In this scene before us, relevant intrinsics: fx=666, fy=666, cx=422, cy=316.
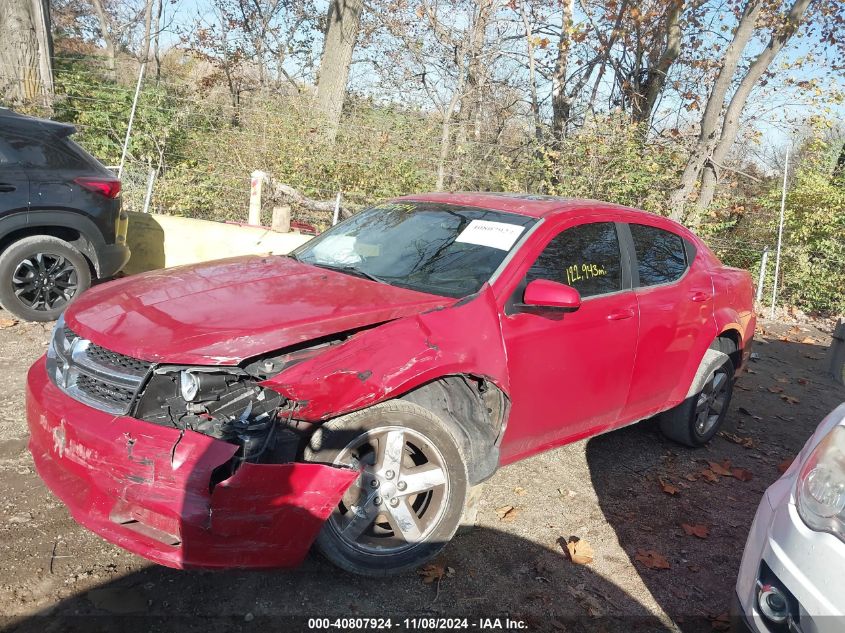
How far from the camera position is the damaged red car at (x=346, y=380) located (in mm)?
2461

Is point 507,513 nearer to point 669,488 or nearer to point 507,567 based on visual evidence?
point 507,567

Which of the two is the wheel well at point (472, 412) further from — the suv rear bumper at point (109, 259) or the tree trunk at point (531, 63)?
the tree trunk at point (531, 63)

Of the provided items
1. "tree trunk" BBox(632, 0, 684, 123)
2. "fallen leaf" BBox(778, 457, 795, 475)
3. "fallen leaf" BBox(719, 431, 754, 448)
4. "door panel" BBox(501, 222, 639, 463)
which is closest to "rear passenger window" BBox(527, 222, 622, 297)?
"door panel" BBox(501, 222, 639, 463)

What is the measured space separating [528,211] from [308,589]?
229 cm

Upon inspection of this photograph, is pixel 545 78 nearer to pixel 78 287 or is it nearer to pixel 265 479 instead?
pixel 78 287

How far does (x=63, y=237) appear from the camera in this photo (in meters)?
6.18

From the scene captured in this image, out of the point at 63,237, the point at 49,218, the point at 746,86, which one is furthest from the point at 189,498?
the point at 746,86

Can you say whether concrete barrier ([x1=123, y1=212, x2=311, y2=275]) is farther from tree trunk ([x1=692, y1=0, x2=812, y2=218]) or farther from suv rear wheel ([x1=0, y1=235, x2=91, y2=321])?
tree trunk ([x1=692, y1=0, x2=812, y2=218])

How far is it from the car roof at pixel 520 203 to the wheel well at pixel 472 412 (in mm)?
1127

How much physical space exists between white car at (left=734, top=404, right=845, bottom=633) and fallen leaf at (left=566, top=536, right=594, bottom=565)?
1.02 m

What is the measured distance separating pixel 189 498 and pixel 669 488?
3088mm

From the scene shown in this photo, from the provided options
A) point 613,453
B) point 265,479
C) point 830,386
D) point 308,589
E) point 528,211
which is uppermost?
point 528,211

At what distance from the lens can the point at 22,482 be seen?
342 centimetres

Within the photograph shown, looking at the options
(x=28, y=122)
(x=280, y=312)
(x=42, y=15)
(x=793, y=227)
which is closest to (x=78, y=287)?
(x=28, y=122)
